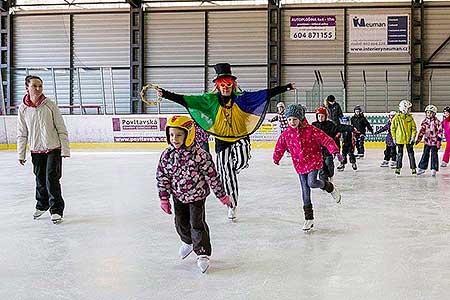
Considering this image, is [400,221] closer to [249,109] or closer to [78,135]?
[249,109]

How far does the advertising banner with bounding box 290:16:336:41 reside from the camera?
22.0 metres

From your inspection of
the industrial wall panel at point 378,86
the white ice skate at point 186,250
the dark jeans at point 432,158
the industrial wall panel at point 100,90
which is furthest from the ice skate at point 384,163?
the industrial wall panel at point 100,90

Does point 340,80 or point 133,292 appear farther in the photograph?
point 340,80

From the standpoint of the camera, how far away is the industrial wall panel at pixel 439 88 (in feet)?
70.1

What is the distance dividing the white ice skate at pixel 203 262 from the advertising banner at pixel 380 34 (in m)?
19.3

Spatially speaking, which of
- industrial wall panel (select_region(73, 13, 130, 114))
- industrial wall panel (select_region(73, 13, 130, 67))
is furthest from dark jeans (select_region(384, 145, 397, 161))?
industrial wall panel (select_region(73, 13, 130, 67))

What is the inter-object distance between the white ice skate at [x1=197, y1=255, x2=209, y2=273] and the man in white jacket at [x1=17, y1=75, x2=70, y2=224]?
7.50 feet

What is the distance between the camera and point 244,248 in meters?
4.47

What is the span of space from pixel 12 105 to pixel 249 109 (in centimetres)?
1904

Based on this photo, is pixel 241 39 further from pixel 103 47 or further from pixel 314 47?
pixel 103 47

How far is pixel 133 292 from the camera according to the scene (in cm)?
333

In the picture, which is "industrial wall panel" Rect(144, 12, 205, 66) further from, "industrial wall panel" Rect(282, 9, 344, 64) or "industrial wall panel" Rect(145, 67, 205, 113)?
"industrial wall panel" Rect(282, 9, 344, 64)

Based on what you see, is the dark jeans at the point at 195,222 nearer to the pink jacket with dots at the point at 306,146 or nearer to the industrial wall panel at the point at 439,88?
the pink jacket with dots at the point at 306,146

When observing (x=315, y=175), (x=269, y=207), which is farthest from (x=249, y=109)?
(x=269, y=207)
